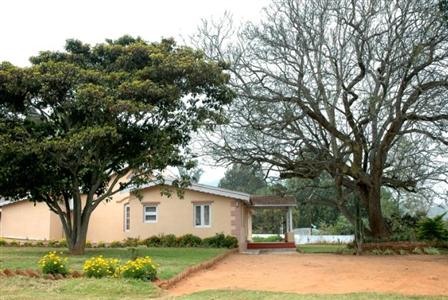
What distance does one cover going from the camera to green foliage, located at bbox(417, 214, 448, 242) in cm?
2954

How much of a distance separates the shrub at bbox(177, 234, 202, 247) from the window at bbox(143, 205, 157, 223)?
101 inches

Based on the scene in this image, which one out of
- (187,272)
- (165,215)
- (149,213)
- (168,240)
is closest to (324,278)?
(187,272)

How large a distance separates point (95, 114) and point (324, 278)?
979cm

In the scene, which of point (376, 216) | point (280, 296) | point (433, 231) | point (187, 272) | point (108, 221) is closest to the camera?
point (280, 296)

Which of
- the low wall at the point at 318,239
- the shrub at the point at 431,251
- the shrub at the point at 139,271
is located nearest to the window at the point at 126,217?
the low wall at the point at 318,239

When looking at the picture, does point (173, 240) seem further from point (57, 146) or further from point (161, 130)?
point (57, 146)

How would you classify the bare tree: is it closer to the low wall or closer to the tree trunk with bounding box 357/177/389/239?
the tree trunk with bounding box 357/177/389/239

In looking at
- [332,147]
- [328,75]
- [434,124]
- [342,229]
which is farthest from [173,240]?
[342,229]

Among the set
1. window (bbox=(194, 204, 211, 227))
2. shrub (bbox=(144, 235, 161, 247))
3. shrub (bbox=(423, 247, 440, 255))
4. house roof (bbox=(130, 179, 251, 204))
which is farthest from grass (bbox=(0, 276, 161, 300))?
window (bbox=(194, 204, 211, 227))

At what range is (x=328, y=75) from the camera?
80.6 ft

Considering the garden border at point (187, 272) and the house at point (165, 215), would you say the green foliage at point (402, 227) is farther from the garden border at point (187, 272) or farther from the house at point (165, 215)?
the garden border at point (187, 272)

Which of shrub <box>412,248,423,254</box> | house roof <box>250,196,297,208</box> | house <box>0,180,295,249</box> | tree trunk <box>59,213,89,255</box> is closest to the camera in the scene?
tree trunk <box>59,213,89,255</box>

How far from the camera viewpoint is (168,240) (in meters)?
31.5

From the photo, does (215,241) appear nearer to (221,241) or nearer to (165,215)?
(221,241)
